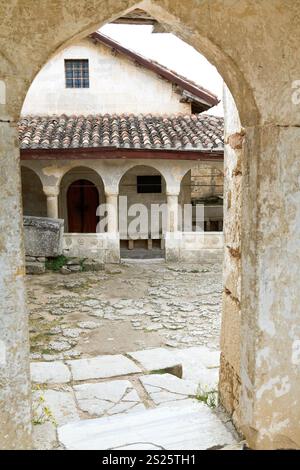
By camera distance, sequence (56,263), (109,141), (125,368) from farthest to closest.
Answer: (109,141) < (56,263) < (125,368)

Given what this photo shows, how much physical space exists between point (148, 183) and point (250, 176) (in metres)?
12.8

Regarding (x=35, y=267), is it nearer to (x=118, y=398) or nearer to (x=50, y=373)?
(x=50, y=373)

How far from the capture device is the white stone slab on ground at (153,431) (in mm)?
2459

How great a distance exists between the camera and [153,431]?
262 cm

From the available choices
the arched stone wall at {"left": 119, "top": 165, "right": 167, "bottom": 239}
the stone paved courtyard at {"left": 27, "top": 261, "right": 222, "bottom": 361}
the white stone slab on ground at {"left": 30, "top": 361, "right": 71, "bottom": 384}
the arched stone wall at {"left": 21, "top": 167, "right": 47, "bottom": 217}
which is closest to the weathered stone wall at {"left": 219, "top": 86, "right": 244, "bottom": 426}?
the white stone slab on ground at {"left": 30, "top": 361, "right": 71, "bottom": 384}

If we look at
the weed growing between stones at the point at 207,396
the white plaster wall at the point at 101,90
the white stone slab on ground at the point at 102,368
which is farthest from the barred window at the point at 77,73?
the weed growing between stones at the point at 207,396

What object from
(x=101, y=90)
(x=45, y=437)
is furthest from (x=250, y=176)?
(x=101, y=90)

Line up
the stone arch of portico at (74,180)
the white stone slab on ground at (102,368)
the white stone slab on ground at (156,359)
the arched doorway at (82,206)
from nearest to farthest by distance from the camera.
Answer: the white stone slab on ground at (102,368)
the white stone slab on ground at (156,359)
the stone arch of portico at (74,180)
the arched doorway at (82,206)

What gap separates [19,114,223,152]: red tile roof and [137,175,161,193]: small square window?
6.88 feet

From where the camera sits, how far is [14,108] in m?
1.89

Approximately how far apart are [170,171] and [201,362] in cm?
846

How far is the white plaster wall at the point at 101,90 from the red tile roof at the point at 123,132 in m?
0.49

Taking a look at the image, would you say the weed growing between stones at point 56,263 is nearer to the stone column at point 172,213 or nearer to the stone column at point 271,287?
the stone column at point 172,213

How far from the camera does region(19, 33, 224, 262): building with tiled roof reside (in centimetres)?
1157
